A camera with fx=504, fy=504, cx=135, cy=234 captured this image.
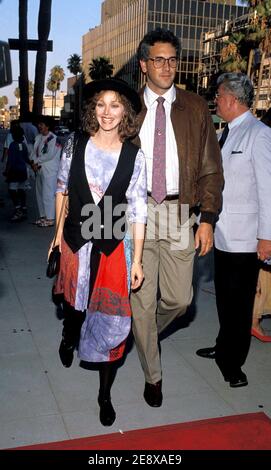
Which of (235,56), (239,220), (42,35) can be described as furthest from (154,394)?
(235,56)

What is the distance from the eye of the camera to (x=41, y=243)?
7.41m

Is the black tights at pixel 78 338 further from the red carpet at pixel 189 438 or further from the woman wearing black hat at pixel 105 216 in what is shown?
the red carpet at pixel 189 438

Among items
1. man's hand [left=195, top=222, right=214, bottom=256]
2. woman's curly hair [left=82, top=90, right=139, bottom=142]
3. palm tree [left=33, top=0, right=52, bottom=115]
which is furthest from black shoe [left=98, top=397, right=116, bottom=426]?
→ palm tree [left=33, top=0, right=52, bottom=115]

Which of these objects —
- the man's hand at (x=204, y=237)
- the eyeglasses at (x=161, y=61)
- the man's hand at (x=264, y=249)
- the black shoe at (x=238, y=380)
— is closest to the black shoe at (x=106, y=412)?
the black shoe at (x=238, y=380)

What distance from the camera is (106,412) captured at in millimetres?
2855

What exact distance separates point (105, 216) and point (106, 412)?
43.7 inches

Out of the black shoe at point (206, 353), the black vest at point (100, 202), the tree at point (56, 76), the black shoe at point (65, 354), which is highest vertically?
the tree at point (56, 76)

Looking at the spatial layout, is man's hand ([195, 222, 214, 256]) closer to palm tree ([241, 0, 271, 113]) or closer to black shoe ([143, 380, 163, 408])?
black shoe ([143, 380, 163, 408])

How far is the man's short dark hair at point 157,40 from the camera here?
3.03 meters

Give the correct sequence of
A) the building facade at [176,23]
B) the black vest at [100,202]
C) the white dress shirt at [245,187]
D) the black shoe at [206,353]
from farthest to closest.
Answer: the building facade at [176,23] < the black shoe at [206,353] < the white dress shirt at [245,187] < the black vest at [100,202]

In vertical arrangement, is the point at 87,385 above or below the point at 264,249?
below

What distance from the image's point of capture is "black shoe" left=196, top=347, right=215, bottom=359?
3.79 meters

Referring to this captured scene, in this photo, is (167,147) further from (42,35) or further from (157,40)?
(42,35)

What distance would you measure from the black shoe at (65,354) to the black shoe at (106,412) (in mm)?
564
